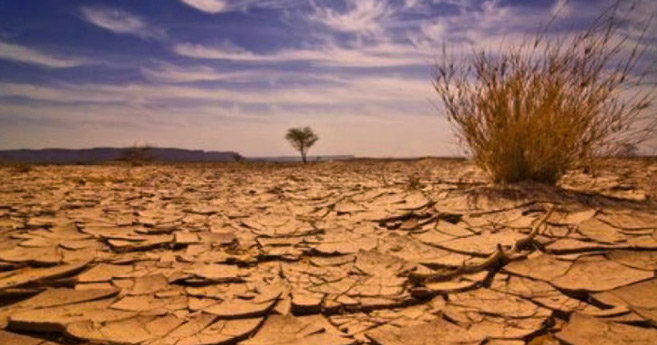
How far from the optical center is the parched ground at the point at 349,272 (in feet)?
6.10

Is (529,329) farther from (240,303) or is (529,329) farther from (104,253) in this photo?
(104,253)

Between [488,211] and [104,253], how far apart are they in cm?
247

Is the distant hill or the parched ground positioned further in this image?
the distant hill

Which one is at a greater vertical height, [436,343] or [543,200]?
[543,200]

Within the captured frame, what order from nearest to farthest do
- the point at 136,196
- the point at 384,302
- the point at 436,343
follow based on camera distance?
the point at 436,343, the point at 384,302, the point at 136,196

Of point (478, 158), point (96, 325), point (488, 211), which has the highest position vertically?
point (478, 158)

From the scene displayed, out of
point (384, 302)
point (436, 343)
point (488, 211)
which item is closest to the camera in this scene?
point (436, 343)

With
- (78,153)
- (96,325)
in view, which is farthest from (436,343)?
(78,153)

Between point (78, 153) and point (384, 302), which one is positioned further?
point (78, 153)

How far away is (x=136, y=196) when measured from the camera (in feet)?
17.5

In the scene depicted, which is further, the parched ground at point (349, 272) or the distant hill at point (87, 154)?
the distant hill at point (87, 154)

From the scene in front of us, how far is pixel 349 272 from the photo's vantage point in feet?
8.33

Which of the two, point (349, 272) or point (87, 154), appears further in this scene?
point (87, 154)

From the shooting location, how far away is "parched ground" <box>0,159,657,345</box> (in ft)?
6.10
